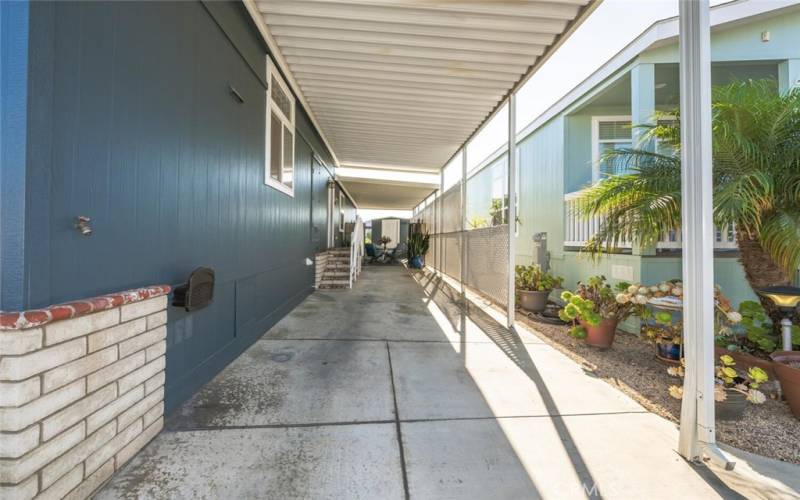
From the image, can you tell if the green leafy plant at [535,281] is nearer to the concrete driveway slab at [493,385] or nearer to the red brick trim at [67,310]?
the concrete driveway slab at [493,385]

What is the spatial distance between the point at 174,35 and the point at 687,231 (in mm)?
3130

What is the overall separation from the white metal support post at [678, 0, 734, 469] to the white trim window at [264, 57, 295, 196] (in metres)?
3.54

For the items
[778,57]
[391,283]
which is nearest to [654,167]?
[778,57]

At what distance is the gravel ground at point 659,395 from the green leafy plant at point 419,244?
8.02 meters

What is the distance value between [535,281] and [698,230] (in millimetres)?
3822

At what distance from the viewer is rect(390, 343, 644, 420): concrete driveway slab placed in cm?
217

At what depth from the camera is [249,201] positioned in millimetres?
3215

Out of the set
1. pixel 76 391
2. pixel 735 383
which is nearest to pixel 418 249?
pixel 735 383

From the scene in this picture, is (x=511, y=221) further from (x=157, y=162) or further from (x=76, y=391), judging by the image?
(x=76, y=391)

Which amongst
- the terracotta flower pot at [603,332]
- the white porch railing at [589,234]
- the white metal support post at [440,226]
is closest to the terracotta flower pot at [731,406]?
the terracotta flower pot at [603,332]

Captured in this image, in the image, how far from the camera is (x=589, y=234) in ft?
16.5

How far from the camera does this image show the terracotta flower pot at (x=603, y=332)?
330 centimetres

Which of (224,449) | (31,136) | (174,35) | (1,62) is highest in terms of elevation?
(174,35)

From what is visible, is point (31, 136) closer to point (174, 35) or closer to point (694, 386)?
point (174, 35)
